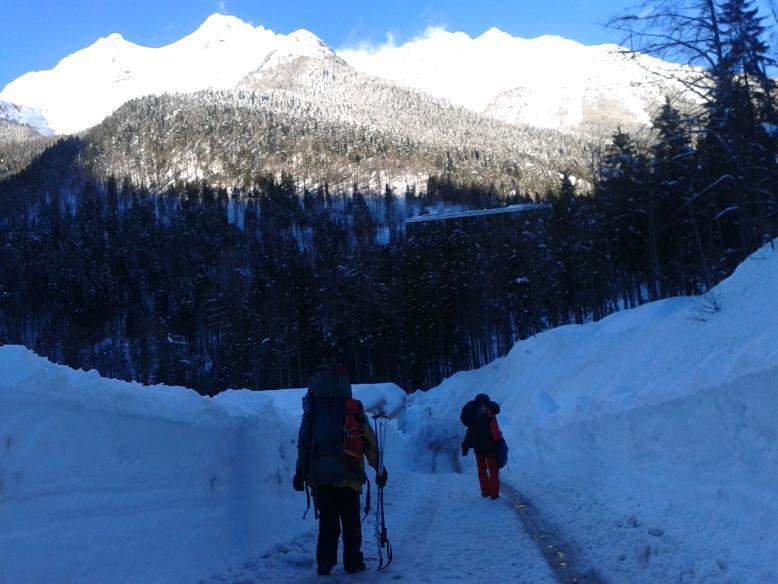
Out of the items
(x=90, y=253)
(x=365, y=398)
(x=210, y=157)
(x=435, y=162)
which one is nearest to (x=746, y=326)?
(x=365, y=398)

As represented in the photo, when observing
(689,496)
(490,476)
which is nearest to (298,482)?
(689,496)

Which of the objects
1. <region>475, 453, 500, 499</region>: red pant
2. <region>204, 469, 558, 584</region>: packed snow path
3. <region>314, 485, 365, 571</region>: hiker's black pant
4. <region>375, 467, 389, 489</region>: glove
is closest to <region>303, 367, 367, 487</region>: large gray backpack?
<region>314, 485, 365, 571</region>: hiker's black pant

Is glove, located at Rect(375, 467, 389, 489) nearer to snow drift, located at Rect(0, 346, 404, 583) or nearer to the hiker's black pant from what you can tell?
the hiker's black pant

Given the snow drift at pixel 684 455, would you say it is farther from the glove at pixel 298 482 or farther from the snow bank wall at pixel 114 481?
the snow bank wall at pixel 114 481

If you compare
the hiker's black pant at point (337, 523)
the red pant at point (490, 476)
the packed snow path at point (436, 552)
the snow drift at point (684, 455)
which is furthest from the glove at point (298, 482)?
the red pant at point (490, 476)

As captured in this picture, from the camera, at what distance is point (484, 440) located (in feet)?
37.9

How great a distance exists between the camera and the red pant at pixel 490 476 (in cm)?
1112

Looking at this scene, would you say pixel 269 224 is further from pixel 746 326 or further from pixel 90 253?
pixel 746 326

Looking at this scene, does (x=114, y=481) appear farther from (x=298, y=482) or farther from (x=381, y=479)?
(x=381, y=479)

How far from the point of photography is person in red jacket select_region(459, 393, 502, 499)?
11203 millimetres

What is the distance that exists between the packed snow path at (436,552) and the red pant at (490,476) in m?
0.33

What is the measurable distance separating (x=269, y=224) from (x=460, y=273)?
7990 centimetres

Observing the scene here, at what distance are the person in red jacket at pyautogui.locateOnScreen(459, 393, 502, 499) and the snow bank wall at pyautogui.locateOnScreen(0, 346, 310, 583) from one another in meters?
5.16

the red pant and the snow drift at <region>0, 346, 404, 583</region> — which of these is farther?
the red pant
